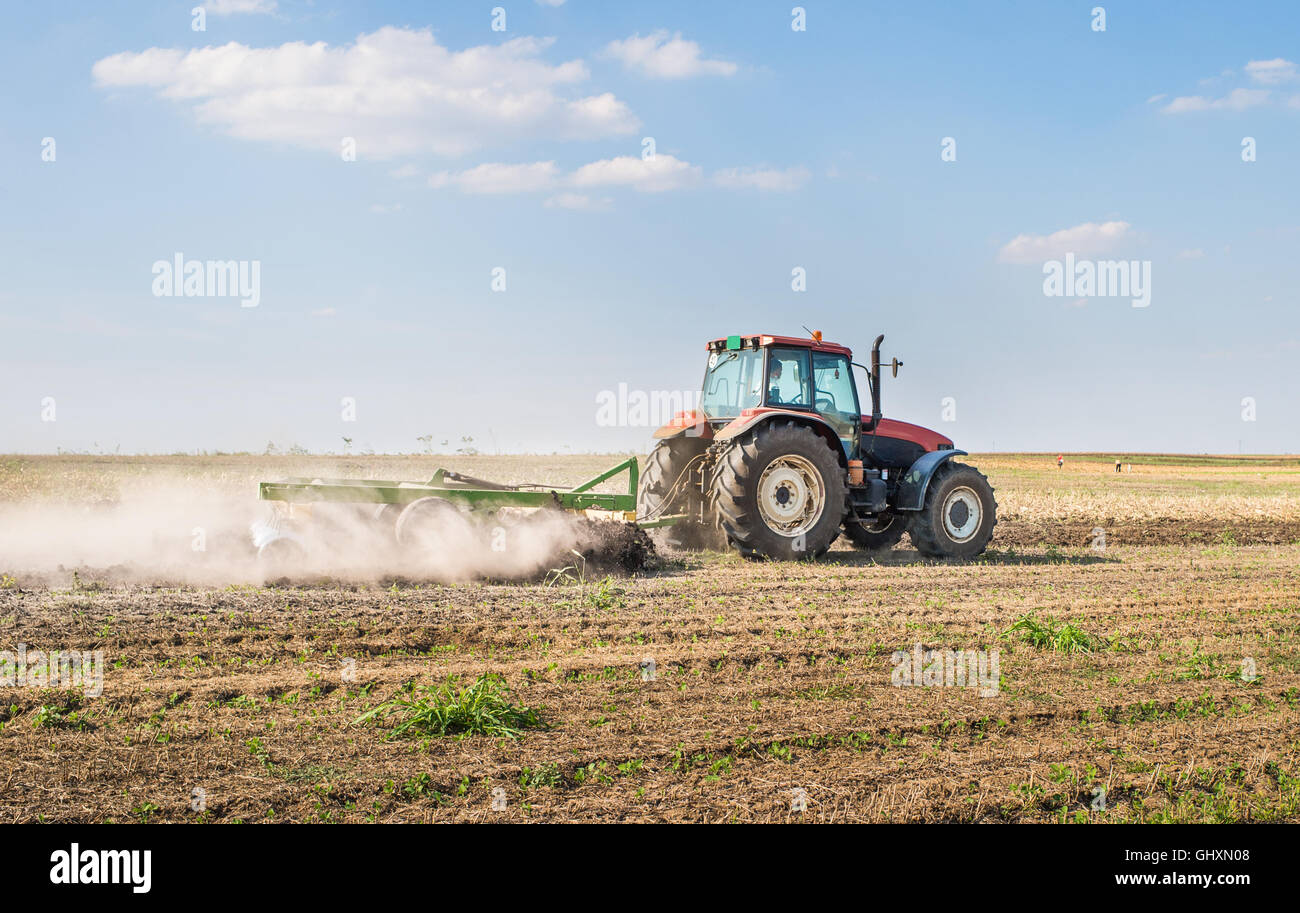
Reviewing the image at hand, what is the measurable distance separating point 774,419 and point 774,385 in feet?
1.57

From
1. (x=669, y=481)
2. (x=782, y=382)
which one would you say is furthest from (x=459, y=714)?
(x=782, y=382)

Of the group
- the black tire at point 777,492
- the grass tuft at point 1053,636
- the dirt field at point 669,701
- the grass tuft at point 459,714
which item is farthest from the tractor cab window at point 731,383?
the grass tuft at point 459,714

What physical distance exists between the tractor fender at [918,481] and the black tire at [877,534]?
749 millimetres

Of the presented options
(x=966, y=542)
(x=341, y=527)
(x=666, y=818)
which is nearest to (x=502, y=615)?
(x=341, y=527)

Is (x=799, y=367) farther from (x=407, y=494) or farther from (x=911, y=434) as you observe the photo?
(x=407, y=494)

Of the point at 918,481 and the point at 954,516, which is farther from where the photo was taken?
the point at 954,516

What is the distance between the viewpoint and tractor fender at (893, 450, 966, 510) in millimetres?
11758

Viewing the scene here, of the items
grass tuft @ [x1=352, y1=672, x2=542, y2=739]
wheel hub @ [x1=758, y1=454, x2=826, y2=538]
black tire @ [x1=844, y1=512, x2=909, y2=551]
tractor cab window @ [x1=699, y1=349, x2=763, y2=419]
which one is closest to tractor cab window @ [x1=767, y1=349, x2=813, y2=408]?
tractor cab window @ [x1=699, y1=349, x2=763, y2=419]

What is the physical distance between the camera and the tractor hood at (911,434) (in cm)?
1231

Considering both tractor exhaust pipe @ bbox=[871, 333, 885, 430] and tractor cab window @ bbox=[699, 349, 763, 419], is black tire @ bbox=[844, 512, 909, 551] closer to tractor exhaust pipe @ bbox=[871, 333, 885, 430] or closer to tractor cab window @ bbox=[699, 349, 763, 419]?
tractor exhaust pipe @ bbox=[871, 333, 885, 430]

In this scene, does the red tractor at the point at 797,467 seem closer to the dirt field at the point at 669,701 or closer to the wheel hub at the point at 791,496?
the wheel hub at the point at 791,496

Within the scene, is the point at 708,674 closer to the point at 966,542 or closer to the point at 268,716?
the point at 268,716

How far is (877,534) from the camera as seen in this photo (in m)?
13.0

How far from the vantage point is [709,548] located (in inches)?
472
